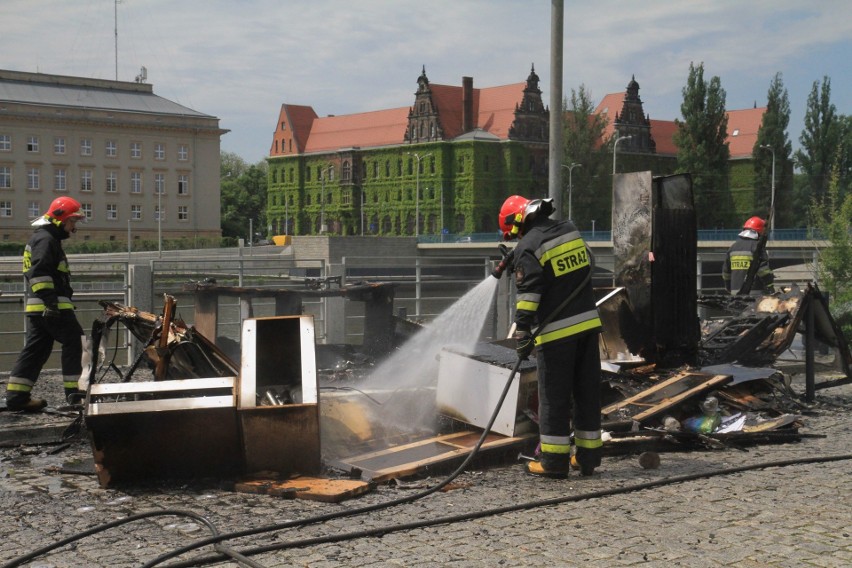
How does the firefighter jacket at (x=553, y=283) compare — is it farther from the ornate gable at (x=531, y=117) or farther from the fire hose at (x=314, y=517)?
the ornate gable at (x=531, y=117)

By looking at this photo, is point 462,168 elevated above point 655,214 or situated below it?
above

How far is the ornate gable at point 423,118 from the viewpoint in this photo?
99562mm

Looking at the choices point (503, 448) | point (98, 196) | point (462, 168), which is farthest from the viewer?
point (462, 168)

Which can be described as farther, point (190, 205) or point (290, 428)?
point (190, 205)

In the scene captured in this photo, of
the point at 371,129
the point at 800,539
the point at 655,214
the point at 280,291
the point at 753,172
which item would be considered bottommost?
the point at 800,539

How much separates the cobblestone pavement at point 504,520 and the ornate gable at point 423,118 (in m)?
93.1

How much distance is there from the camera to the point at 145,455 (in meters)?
6.17

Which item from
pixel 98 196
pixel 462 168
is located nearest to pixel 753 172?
pixel 462 168

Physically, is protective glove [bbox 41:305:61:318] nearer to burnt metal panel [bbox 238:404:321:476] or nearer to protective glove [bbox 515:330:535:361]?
burnt metal panel [bbox 238:404:321:476]

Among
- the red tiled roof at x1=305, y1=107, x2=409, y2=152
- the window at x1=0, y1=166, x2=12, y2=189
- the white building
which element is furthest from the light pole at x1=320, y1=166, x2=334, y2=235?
the window at x1=0, y1=166, x2=12, y2=189

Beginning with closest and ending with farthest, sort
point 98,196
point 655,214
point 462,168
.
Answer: point 655,214 → point 98,196 → point 462,168

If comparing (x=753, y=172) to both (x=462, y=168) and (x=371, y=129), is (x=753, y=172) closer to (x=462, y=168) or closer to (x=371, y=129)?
(x=462, y=168)

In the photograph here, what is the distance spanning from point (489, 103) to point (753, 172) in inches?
1374

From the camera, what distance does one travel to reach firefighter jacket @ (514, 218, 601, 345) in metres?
6.49
